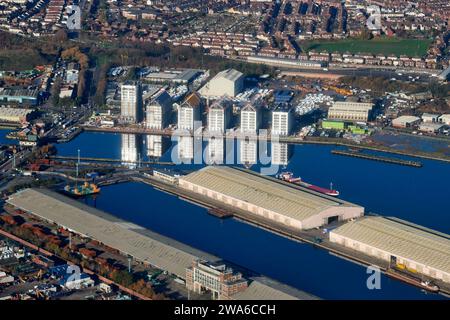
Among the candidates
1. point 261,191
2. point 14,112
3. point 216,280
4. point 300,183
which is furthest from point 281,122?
point 216,280

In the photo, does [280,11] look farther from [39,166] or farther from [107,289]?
[107,289]

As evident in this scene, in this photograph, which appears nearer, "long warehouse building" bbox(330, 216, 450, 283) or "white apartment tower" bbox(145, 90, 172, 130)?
"long warehouse building" bbox(330, 216, 450, 283)

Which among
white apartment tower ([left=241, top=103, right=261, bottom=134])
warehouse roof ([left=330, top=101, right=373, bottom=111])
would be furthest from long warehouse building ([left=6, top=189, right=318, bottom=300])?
warehouse roof ([left=330, top=101, right=373, bottom=111])

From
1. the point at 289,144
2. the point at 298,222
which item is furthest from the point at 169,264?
the point at 289,144

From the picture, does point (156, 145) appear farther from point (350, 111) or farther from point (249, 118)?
point (350, 111)

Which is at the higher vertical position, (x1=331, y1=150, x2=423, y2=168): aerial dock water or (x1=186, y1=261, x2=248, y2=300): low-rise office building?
(x1=331, y1=150, x2=423, y2=168): aerial dock water

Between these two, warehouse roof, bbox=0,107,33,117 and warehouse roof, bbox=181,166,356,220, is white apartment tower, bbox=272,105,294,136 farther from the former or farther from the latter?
warehouse roof, bbox=0,107,33,117

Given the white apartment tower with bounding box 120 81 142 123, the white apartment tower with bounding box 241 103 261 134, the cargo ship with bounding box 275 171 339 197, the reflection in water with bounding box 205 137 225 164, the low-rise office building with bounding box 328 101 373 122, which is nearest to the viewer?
the cargo ship with bounding box 275 171 339 197
